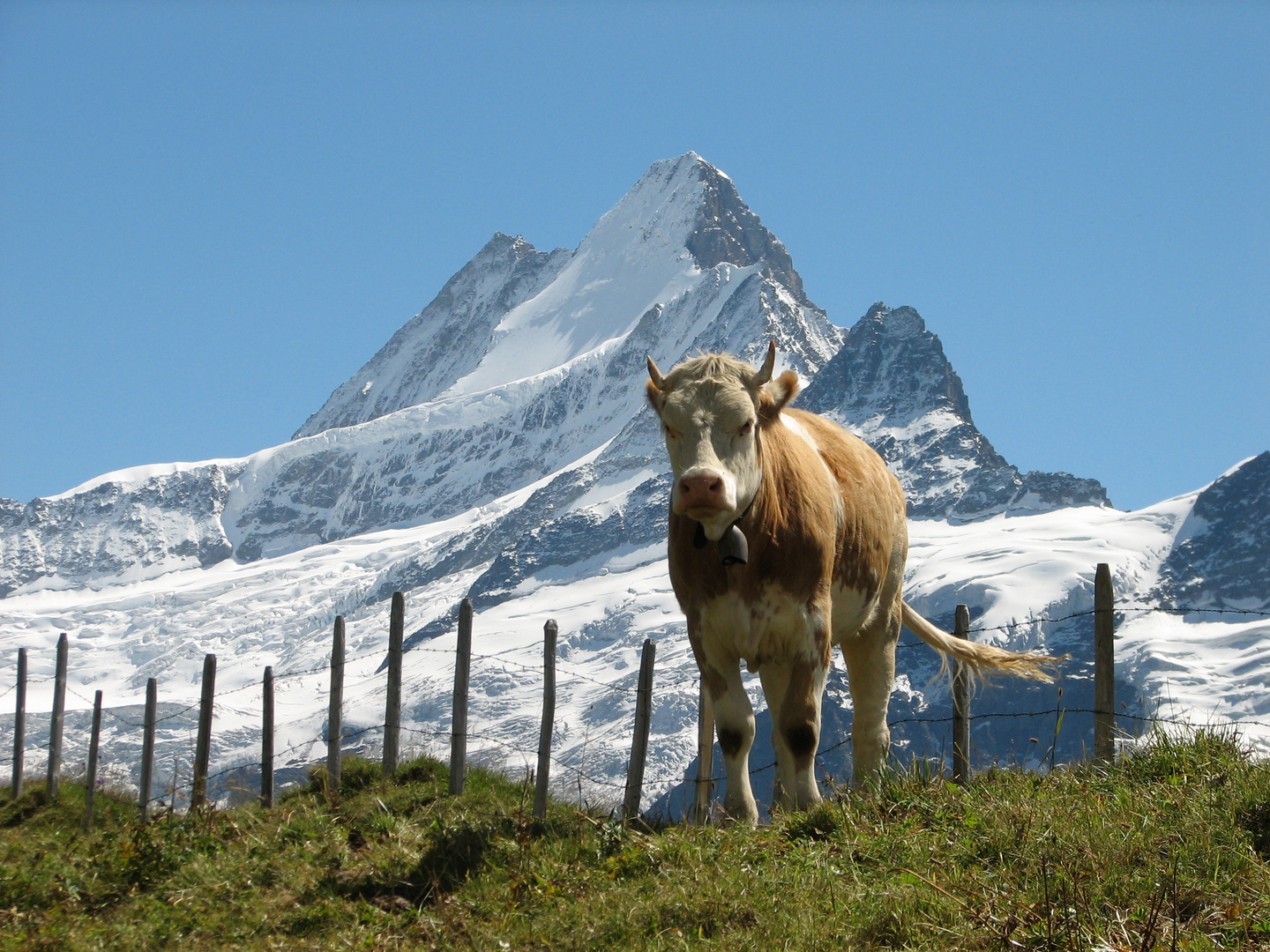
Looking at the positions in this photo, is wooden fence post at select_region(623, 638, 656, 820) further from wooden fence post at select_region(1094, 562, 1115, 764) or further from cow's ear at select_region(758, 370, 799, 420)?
wooden fence post at select_region(1094, 562, 1115, 764)

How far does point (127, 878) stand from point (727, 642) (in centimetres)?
400

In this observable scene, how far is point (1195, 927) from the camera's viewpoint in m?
4.23

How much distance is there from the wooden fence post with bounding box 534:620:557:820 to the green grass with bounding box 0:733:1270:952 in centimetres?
148

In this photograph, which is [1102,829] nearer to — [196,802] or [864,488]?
[864,488]

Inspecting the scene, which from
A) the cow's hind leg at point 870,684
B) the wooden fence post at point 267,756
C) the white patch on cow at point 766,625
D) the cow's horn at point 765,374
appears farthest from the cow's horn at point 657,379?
the wooden fence post at point 267,756

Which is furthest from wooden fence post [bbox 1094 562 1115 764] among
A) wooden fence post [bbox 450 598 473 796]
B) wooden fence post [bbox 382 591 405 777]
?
wooden fence post [bbox 382 591 405 777]

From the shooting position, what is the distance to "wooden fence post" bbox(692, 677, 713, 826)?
7.27 meters

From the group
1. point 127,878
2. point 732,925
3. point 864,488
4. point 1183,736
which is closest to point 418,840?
point 127,878

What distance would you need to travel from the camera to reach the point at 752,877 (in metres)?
5.22

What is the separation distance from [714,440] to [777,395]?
760mm

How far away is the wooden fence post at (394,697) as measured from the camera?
1202 centimetres

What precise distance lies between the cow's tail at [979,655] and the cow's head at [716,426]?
314 cm

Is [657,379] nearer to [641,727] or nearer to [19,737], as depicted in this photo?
[641,727]

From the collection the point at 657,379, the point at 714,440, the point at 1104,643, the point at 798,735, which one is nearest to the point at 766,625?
the point at 798,735
